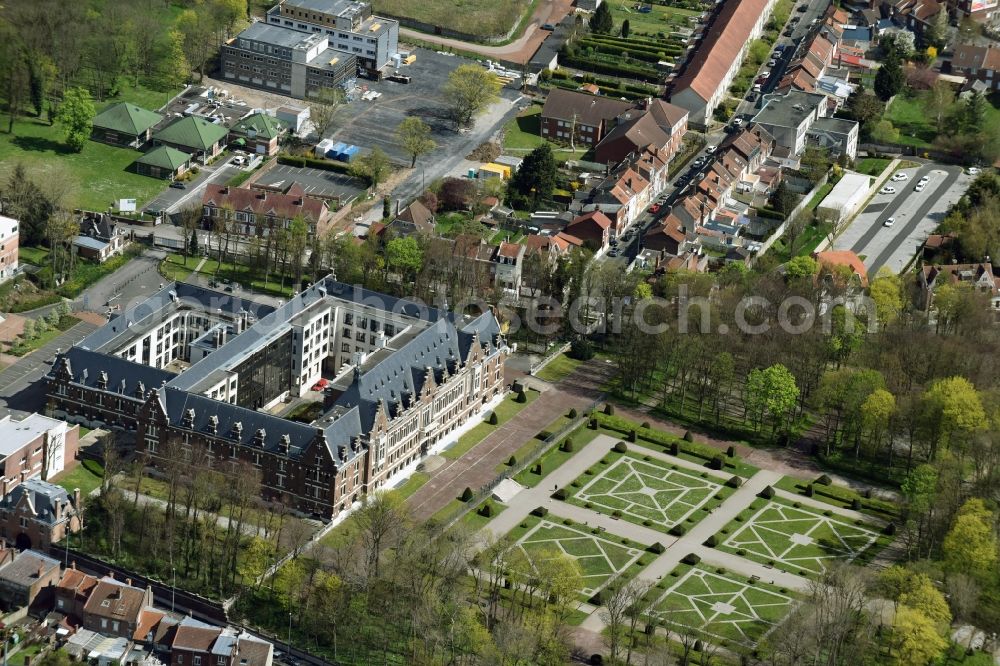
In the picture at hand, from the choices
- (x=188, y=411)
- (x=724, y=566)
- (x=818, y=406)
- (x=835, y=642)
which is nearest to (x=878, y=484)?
(x=818, y=406)

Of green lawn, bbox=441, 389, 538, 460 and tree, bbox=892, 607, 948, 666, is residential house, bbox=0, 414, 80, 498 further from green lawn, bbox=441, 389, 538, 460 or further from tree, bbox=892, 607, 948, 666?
tree, bbox=892, 607, 948, 666

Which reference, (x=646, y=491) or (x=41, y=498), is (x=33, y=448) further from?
(x=646, y=491)

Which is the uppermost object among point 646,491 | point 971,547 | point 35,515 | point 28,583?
point 971,547

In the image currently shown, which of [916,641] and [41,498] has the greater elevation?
[916,641]

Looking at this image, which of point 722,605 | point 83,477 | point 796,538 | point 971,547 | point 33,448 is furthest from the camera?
point 796,538

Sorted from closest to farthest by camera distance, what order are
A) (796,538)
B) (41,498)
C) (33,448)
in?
(41,498), (33,448), (796,538)

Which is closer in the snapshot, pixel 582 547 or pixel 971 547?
pixel 971 547

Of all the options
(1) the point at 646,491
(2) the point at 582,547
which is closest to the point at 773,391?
(1) the point at 646,491

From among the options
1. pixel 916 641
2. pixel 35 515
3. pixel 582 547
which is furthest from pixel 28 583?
pixel 916 641
